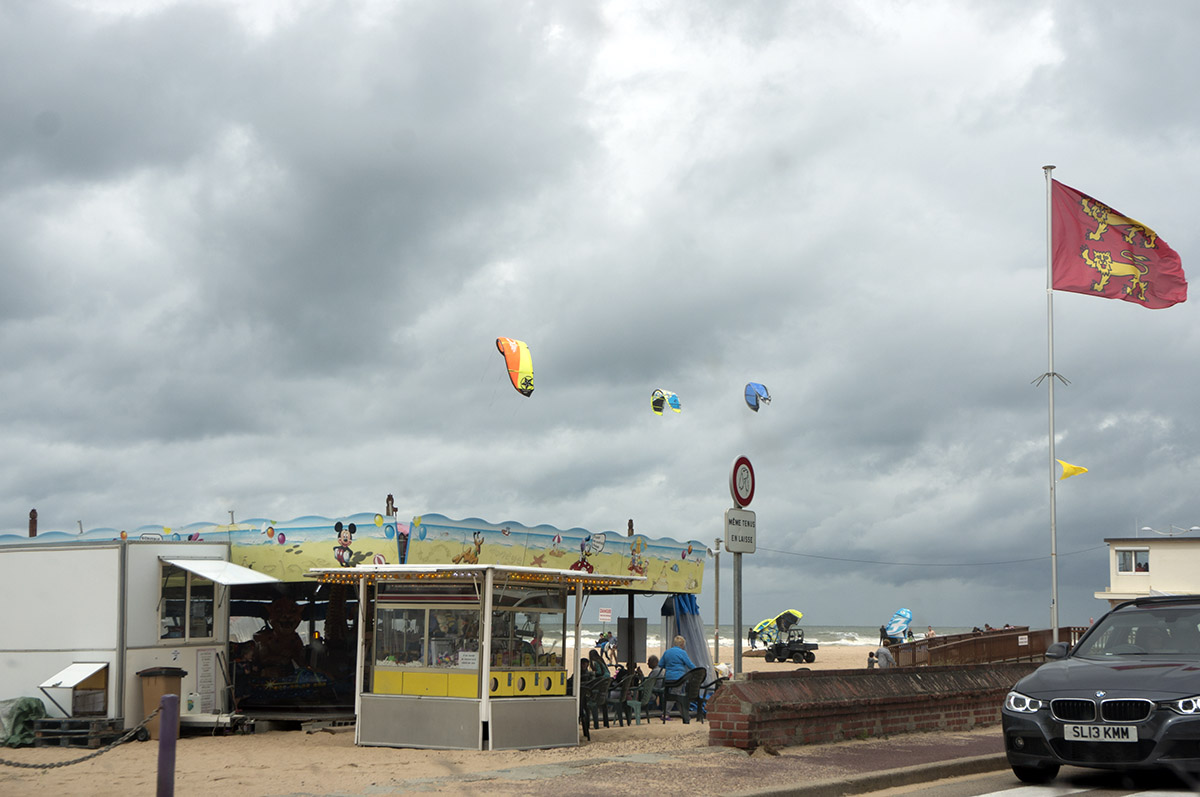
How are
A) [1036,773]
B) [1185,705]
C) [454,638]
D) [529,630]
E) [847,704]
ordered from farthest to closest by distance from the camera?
[529,630] < [454,638] < [847,704] < [1036,773] < [1185,705]

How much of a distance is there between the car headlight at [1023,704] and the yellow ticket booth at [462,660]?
6.62 meters

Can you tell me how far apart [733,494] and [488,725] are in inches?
197

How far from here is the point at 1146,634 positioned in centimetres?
1028

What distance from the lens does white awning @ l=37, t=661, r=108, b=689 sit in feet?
54.9

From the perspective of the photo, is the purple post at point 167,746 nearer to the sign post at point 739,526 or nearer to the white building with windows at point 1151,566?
the sign post at point 739,526

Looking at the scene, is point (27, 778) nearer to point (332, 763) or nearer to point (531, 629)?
point (332, 763)

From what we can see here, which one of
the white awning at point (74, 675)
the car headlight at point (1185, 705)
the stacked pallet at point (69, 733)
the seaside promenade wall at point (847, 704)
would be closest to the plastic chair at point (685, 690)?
the seaside promenade wall at point (847, 704)

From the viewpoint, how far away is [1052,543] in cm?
2242

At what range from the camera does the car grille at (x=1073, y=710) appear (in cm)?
902

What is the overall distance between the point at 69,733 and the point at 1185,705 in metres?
14.4

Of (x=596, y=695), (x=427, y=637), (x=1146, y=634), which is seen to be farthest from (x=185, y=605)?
(x=1146, y=634)

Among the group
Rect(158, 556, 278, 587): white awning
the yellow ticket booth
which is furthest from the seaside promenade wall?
Rect(158, 556, 278, 587): white awning

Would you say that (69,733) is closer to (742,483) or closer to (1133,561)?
(742,483)

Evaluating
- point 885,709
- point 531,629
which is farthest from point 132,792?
point 885,709
